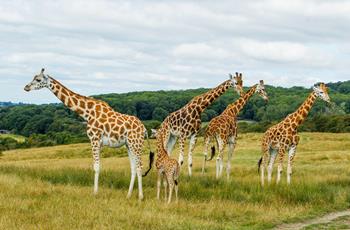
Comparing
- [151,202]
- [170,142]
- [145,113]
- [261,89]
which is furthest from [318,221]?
[145,113]

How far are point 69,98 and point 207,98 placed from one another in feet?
16.2

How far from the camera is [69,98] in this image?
16203 millimetres

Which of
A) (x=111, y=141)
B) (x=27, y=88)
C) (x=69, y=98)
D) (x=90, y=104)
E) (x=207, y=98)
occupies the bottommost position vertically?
(x=111, y=141)

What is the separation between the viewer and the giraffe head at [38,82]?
52.6 feet

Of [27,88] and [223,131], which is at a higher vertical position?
[27,88]

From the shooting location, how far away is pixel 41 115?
12275 centimetres

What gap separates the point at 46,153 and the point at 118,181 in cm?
4329

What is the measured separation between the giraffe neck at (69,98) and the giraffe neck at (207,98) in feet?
12.8

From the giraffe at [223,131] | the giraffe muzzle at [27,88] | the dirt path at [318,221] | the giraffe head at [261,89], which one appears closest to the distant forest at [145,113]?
the giraffe head at [261,89]

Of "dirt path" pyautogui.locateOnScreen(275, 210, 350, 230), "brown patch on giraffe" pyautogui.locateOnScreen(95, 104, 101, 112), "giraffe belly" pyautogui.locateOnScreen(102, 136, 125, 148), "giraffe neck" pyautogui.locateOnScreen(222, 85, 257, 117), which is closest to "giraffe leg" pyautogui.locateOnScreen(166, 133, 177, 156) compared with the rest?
"giraffe neck" pyautogui.locateOnScreen(222, 85, 257, 117)

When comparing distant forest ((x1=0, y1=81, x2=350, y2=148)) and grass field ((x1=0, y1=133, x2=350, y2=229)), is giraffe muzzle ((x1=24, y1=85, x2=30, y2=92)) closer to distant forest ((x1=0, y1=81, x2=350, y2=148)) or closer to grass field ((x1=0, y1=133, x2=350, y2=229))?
grass field ((x1=0, y1=133, x2=350, y2=229))

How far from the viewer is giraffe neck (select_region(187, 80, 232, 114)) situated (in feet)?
59.4

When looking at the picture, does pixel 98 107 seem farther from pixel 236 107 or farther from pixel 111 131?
pixel 236 107

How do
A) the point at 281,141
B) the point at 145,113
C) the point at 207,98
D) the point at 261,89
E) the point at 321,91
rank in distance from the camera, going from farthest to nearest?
the point at 145,113, the point at 261,89, the point at 207,98, the point at 321,91, the point at 281,141
